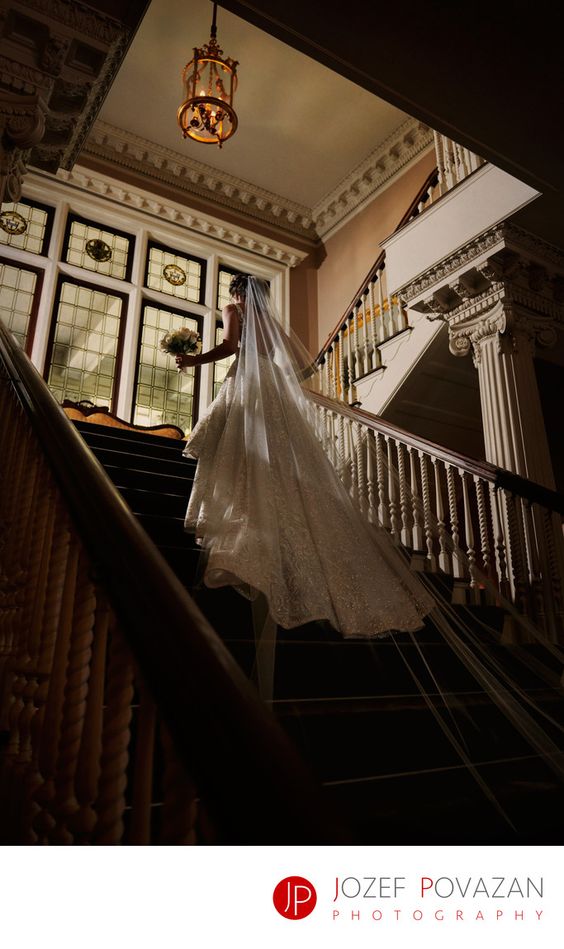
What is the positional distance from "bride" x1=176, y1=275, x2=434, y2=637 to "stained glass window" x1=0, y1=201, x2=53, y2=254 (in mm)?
6427

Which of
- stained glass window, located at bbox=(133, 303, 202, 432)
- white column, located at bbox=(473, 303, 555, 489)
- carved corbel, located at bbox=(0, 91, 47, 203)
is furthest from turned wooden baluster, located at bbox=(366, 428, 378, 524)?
stained glass window, located at bbox=(133, 303, 202, 432)

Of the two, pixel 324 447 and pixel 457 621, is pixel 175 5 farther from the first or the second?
pixel 457 621

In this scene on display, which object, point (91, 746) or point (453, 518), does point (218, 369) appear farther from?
point (91, 746)

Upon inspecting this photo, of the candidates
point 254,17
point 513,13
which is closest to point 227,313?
point 254,17

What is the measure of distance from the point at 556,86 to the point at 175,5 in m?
6.26

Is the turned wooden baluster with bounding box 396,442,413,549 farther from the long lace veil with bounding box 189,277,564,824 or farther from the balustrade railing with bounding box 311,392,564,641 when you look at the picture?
the long lace veil with bounding box 189,277,564,824

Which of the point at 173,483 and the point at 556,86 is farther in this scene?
the point at 173,483

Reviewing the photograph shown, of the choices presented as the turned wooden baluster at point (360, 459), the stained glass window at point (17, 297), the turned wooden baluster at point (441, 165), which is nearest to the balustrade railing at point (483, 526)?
the turned wooden baluster at point (360, 459)

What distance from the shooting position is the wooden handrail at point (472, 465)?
3619mm

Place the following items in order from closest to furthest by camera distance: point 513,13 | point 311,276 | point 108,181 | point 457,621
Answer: point 457,621
point 513,13
point 108,181
point 311,276

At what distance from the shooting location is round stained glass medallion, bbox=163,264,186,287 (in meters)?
9.40

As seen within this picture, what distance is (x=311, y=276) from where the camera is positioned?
34.3 ft
